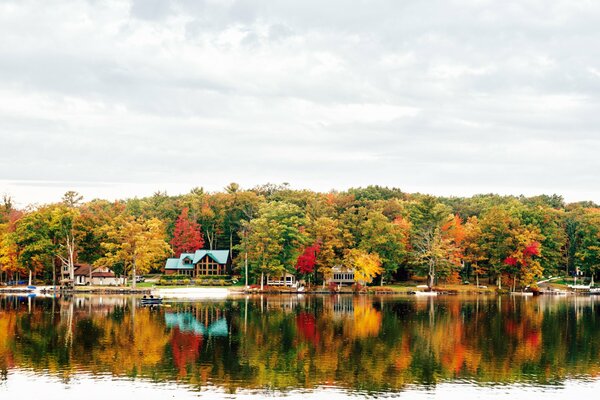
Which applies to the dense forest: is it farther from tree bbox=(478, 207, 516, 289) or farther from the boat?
Answer: the boat

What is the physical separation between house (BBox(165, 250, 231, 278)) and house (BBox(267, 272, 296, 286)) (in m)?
11.4

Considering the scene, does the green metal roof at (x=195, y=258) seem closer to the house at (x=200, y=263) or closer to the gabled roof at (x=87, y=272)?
the house at (x=200, y=263)

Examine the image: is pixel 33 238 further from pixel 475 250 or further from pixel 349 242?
pixel 475 250

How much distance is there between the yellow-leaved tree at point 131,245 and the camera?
8694 centimetres

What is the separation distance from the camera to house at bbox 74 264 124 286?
103 metres

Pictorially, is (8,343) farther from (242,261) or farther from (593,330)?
(242,261)

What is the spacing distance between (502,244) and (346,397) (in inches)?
2758

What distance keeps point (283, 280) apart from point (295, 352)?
58695 millimetres

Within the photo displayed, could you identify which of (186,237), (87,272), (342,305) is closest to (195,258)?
(186,237)

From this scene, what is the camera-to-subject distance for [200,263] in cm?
10388

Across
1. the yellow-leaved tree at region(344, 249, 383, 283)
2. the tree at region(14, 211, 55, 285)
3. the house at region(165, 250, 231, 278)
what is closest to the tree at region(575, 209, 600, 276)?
the yellow-leaved tree at region(344, 249, 383, 283)

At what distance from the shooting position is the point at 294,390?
28.7 metres

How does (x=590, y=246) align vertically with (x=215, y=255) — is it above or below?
above

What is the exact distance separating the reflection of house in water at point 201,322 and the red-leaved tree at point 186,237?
4556cm
